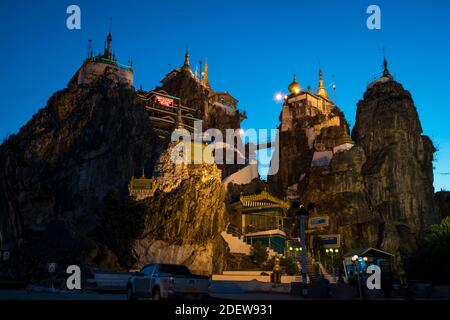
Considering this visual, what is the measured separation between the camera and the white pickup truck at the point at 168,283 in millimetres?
14094

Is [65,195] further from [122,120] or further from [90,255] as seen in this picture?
[90,255]

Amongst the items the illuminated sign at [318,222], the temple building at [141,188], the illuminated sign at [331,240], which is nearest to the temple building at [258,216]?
the illuminated sign at [318,222]

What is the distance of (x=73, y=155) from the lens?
59.6 m

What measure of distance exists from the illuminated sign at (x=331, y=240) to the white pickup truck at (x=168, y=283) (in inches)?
1874

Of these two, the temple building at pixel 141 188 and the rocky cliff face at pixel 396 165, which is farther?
the rocky cliff face at pixel 396 165

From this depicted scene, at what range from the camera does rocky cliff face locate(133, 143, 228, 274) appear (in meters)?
44.8

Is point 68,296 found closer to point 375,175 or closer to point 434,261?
point 434,261

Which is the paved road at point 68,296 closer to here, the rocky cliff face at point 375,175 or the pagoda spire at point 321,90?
the rocky cliff face at point 375,175

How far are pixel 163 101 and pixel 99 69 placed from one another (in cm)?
1269

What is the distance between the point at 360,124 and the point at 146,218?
160 ft

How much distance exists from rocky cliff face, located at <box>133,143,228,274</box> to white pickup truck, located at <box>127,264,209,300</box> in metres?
28.4

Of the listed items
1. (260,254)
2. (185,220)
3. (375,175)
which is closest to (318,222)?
(375,175)

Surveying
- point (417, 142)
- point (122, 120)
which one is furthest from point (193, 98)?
point (417, 142)

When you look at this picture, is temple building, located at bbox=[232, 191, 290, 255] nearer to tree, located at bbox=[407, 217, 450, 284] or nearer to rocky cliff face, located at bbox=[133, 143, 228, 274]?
rocky cliff face, located at bbox=[133, 143, 228, 274]
